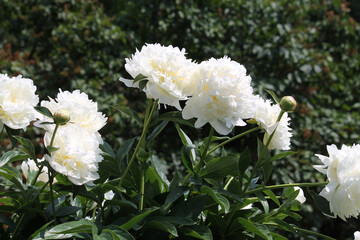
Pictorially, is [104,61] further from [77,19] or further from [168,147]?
[168,147]

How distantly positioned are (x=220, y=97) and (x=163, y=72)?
5.1 inches

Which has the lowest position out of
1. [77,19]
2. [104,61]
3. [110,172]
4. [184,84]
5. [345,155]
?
[104,61]

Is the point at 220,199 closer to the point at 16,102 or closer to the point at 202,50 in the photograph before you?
the point at 16,102

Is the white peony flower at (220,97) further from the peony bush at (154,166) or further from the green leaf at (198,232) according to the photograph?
the green leaf at (198,232)

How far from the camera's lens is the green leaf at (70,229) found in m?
0.87

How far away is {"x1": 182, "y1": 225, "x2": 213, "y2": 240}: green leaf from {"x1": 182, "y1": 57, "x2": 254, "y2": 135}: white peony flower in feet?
Answer: 0.69

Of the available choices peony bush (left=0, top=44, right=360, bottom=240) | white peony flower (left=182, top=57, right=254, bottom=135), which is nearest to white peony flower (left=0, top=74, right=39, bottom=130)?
peony bush (left=0, top=44, right=360, bottom=240)

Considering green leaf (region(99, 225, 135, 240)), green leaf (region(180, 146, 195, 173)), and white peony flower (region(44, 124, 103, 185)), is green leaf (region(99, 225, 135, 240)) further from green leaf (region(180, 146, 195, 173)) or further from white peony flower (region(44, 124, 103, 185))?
green leaf (region(180, 146, 195, 173))

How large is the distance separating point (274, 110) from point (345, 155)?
18 cm

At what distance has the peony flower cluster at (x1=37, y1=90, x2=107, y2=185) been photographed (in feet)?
2.97

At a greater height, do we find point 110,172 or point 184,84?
point 184,84

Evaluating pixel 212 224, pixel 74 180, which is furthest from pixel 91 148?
pixel 212 224

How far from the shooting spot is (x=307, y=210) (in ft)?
9.36

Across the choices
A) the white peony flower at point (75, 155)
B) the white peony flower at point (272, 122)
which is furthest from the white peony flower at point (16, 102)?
the white peony flower at point (272, 122)
